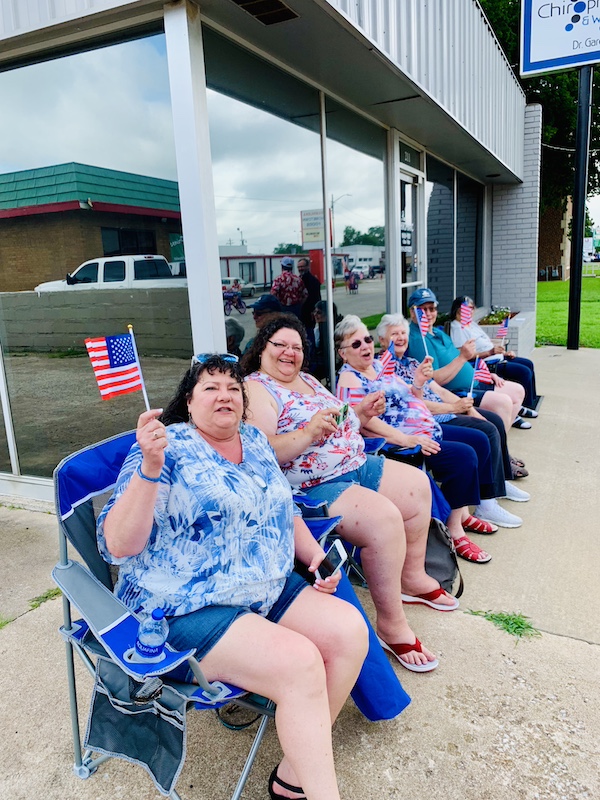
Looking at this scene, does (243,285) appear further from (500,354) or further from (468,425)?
(500,354)

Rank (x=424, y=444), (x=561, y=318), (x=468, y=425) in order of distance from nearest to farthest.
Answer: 1. (x=424, y=444)
2. (x=468, y=425)
3. (x=561, y=318)

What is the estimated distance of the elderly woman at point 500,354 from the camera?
4973 millimetres

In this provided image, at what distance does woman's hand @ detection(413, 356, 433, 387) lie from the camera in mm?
3221

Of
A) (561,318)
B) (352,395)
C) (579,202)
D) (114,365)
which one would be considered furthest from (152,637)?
(561,318)

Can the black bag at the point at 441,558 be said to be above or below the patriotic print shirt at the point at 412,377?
below

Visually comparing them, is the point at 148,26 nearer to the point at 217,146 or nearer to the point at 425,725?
the point at 217,146

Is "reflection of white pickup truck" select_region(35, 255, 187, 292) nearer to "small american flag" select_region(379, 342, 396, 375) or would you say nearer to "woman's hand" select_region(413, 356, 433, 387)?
"small american flag" select_region(379, 342, 396, 375)

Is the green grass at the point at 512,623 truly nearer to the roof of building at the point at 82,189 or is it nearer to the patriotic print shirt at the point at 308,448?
the patriotic print shirt at the point at 308,448

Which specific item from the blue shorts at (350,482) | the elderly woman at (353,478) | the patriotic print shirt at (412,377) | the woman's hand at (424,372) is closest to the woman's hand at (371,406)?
the elderly woman at (353,478)

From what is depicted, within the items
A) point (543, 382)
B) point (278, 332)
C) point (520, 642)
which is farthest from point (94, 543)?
point (543, 382)

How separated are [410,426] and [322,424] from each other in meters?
1.05

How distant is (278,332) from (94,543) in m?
1.17

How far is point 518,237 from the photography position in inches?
399

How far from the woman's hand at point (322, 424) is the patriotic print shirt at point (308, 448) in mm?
183
